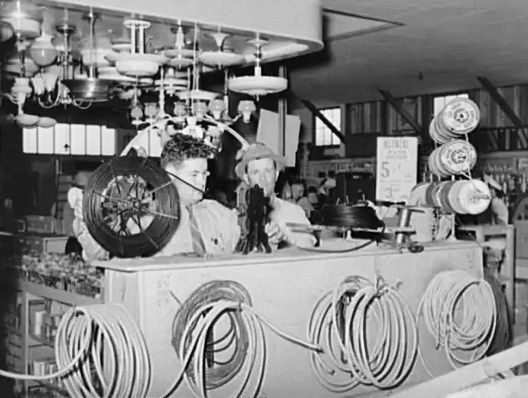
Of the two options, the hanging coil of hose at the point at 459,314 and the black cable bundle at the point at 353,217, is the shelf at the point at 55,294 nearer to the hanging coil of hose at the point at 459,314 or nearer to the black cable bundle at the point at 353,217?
the black cable bundle at the point at 353,217

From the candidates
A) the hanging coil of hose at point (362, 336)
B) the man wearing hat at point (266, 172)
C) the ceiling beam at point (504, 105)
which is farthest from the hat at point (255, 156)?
the ceiling beam at point (504, 105)

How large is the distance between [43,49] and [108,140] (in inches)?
307

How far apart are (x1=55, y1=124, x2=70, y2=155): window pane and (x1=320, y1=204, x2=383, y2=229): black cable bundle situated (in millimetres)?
9200

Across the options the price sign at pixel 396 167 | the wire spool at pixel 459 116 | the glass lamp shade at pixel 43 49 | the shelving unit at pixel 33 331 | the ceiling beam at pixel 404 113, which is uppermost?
the ceiling beam at pixel 404 113

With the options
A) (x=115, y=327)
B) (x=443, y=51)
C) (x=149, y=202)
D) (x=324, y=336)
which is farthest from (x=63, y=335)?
(x=443, y=51)

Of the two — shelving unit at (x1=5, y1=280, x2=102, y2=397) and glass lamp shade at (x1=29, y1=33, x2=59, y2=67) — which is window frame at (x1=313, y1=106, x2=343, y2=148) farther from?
shelving unit at (x1=5, y1=280, x2=102, y2=397)

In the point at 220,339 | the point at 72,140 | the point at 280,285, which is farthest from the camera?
the point at 72,140

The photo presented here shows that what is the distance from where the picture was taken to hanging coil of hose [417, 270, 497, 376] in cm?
406

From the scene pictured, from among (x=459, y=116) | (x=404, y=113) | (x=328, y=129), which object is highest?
(x=404, y=113)

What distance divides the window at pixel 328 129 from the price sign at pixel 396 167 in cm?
930

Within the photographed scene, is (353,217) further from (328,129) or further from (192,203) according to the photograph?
(328,129)

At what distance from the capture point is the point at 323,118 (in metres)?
14.5

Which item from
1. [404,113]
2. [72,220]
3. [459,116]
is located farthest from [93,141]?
[459,116]

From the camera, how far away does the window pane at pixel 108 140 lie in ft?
42.2
